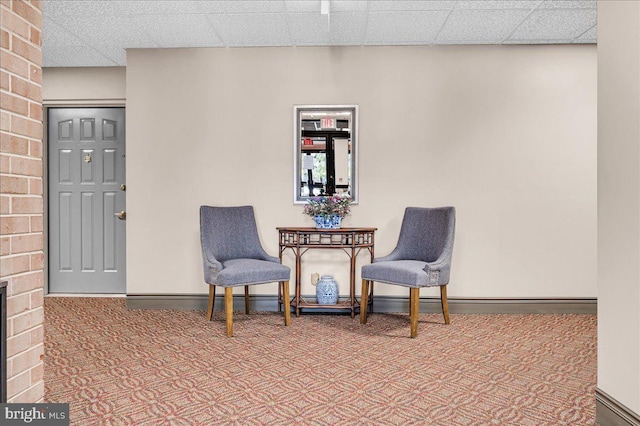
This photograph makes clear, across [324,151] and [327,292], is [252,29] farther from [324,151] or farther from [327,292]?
[327,292]

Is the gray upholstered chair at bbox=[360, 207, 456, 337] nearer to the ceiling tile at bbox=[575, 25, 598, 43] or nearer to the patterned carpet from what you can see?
the patterned carpet

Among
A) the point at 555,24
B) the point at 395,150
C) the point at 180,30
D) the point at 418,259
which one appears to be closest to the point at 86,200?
the point at 180,30

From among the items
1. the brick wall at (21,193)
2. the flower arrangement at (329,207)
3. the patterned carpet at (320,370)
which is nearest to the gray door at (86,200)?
the patterned carpet at (320,370)

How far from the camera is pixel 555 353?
9.52 feet

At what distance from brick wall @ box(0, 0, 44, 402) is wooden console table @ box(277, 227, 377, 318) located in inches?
88.6

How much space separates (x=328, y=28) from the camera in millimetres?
3617

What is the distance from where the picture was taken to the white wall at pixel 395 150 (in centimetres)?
402

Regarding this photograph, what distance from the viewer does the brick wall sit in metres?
1.53

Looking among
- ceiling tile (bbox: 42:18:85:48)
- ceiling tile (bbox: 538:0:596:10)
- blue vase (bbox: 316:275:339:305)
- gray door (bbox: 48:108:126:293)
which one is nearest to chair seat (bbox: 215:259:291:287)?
blue vase (bbox: 316:275:339:305)

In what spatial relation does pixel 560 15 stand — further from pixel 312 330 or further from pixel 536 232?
pixel 312 330

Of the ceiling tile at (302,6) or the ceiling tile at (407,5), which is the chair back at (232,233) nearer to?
the ceiling tile at (302,6)

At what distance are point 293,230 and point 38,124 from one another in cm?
227

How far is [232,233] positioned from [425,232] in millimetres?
1576

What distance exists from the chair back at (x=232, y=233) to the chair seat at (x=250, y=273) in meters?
0.26
